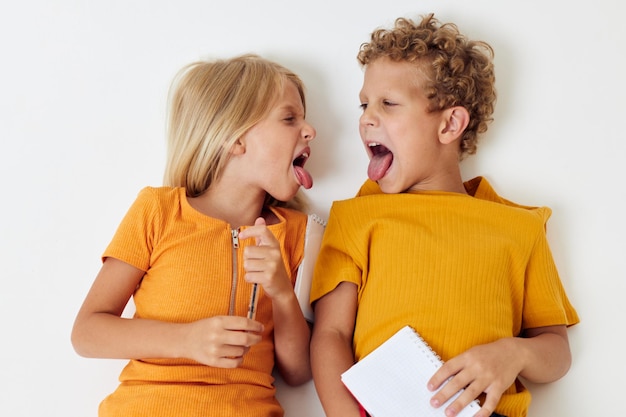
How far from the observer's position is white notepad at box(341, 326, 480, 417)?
1.14 metres

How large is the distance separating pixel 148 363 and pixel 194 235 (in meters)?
0.25

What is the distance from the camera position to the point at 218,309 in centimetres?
125

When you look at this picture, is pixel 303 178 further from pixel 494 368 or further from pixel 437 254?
pixel 494 368

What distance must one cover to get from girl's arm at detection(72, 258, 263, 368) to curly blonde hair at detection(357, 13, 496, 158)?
611mm

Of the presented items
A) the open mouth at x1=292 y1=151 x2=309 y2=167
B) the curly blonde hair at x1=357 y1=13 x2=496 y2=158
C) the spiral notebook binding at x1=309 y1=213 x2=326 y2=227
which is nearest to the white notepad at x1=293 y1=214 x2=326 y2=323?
the spiral notebook binding at x1=309 y1=213 x2=326 y2=227

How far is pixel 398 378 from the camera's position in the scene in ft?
3.81

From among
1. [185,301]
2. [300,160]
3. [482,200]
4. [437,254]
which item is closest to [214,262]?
[185,301]

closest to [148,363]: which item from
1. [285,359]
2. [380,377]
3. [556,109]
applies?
[285,359]

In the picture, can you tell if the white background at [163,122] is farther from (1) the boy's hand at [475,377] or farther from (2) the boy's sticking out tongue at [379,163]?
(1) the boy's hand at [475,377]

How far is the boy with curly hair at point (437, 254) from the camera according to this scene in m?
1.19

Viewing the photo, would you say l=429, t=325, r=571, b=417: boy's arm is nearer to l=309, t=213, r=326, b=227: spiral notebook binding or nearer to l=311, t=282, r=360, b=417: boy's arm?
l=311, t=282, r=360, b=417: boy's arm

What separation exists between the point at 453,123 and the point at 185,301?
647 millimetres

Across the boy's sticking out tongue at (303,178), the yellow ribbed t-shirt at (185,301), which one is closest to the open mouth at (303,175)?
the boy's sticking out tongue at (303,178)

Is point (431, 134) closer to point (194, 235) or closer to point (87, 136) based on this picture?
point (194, 235)
